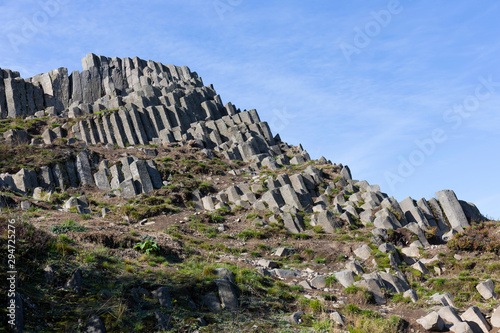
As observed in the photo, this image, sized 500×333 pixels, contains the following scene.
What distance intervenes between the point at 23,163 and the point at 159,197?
12.3m

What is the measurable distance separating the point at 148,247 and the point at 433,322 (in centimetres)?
1048

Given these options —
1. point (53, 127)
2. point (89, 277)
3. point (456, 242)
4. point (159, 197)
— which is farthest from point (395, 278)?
point (53, 127)

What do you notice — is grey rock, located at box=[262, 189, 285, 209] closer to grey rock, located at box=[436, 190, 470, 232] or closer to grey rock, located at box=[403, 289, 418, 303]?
grey rock, located at box=[436, 190, 470, 232]

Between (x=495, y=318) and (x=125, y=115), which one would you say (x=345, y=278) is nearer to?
(x=495, y=318)

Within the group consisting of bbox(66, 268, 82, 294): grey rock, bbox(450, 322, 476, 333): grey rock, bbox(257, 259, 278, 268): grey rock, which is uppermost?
bbox(66, 268, 82, 294): grey rock

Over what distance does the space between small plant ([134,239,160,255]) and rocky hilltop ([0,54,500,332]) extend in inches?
4.6

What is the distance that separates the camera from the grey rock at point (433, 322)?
41.9 feet

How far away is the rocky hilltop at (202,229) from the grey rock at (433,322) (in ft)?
0.13

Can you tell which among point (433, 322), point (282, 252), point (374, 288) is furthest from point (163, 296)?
point (282, 252)

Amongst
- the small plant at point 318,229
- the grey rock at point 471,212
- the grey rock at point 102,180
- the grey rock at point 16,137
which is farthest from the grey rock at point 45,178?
the grey rock at point 471,212

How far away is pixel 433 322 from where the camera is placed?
503 inches

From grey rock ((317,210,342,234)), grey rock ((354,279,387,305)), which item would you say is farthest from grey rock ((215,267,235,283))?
grey rock ((317,210,342,234))

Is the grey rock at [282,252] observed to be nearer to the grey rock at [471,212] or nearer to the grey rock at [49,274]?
the grey rock at [49,274]

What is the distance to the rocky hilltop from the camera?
11.9 metres
